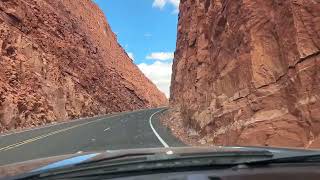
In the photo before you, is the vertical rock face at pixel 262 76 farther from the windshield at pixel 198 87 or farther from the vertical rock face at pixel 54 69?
the vertical rock face at pixel 54 69

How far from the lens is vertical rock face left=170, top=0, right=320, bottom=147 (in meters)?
15.8

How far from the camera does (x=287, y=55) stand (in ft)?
57.5

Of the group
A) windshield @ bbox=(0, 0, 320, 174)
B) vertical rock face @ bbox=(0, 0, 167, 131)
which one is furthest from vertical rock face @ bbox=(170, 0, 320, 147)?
vertical rock face @ bbox=(0, 0, 167, 131)

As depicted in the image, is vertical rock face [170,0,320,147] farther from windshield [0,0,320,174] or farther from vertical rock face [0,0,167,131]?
vertical rock face [0,0,167,131]

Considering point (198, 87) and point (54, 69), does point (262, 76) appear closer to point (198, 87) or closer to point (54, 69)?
point (198, 87)

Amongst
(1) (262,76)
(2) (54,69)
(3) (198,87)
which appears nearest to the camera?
(1) (262,76)

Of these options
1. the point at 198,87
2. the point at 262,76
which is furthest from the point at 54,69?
the point at 262,76

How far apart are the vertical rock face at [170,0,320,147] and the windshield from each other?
37 millimetres

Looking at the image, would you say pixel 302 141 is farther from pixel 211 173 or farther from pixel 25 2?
pixel 25 2

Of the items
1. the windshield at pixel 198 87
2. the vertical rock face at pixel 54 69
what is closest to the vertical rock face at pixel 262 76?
the windshield at pixel 198 87

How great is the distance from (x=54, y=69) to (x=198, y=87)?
29556mm

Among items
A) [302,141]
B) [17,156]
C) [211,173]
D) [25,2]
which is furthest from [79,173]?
[25,2]

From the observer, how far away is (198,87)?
29844 mm

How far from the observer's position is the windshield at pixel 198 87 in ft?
52.3
